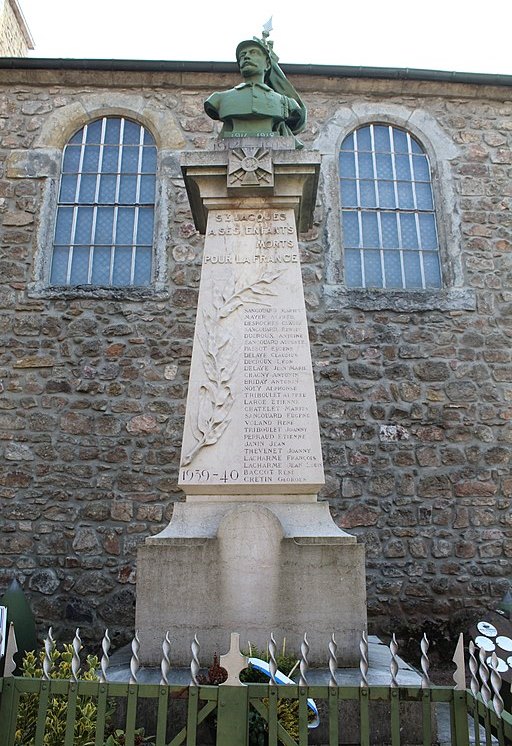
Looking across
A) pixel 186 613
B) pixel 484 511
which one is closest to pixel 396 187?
pixel 484 511

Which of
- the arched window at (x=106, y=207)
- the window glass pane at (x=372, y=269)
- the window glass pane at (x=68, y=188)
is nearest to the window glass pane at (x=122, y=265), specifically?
the arched window at (x=106, y=207)

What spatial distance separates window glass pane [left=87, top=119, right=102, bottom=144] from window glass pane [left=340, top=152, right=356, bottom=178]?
131 inches

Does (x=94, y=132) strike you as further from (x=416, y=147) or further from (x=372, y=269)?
(x=416, y=147)

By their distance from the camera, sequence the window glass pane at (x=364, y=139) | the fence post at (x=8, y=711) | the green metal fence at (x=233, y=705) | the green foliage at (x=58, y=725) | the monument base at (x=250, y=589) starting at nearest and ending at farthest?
the green metal fence at (x=233, y=705), the fence post at (x=8, y=711), the green foliage at (x=58, y=725), the monument base at (x=250, y=589), the window glass pane at (x=364, y=139)

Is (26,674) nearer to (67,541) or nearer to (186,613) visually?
(186,613)

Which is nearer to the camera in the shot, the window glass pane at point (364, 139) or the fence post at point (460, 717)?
the fence post at point (460, 717)

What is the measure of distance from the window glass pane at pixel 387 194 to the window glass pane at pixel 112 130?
11.9 feet

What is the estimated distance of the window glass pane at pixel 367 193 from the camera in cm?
861

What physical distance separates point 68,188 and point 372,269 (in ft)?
13.6

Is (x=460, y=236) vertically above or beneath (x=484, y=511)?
above

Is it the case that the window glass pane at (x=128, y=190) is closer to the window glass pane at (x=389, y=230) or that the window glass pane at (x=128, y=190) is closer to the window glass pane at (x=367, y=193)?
the window glass pane at (x=367, y=193)

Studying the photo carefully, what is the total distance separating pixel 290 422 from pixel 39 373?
14.7 feet

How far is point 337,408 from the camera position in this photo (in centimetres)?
754

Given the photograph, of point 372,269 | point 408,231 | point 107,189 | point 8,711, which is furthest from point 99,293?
point 8,711
